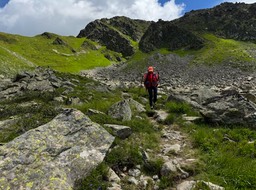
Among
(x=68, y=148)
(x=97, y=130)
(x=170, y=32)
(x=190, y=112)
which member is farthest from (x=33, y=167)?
(x=170, y=32)

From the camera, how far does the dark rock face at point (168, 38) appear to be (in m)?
78.2

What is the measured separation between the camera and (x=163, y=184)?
24.8 ft

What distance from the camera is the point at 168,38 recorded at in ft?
284

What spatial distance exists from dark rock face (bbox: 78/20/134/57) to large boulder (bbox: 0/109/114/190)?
16187 cm

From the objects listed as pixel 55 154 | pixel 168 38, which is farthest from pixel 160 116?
pixel 168 38

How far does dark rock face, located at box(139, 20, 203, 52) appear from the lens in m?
78.2

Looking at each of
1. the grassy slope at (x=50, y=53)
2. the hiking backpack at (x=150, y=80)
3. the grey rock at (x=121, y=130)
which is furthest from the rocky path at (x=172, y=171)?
the grassy slope at (x=50, y=53)

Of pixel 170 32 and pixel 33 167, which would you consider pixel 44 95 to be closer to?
pixel 33 167

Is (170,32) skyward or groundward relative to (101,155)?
skyward

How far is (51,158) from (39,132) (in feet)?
4.30

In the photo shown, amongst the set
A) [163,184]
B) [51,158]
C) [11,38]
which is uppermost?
[11,38]

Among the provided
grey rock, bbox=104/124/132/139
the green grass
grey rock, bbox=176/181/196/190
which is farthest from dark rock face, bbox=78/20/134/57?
grey rock, bbox=176/181/196/190

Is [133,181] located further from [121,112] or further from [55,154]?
[121,112]

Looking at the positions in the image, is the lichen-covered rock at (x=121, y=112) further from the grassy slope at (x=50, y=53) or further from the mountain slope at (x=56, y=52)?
the grassy slope at (x=50, y=53)
